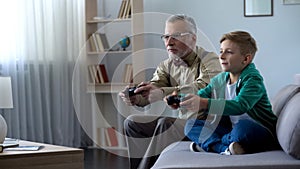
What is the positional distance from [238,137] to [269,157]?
198 millimetres

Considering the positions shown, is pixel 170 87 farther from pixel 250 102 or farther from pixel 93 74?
pixel 93 74

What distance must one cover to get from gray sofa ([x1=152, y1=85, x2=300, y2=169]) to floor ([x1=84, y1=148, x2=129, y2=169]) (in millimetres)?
1890

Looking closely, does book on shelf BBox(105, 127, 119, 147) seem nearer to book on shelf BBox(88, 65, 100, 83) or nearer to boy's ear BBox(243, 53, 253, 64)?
book on shelf BBox(88, 65, 100, 83)

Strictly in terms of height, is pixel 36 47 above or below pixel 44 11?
below

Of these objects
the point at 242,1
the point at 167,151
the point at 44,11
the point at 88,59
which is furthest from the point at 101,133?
the point at 167,151

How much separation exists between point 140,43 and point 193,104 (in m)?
2.71

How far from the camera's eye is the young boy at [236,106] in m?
2.42

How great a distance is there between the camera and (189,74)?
127 inches

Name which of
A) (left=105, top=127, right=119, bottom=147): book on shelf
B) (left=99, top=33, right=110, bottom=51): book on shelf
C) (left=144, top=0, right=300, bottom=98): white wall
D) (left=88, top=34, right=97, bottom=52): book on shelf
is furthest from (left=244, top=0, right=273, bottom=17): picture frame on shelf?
(left=105, top=127, right=119, bottom=147): book on shelf

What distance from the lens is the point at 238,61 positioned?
2588 mm

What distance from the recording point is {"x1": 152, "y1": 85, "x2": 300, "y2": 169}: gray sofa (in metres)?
2.15

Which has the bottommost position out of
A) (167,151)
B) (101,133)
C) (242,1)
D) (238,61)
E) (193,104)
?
(101,133)

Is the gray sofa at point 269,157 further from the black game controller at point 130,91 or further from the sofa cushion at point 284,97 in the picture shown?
the black game controller at point 130,91

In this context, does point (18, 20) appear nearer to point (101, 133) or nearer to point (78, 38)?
point (78, 38)
